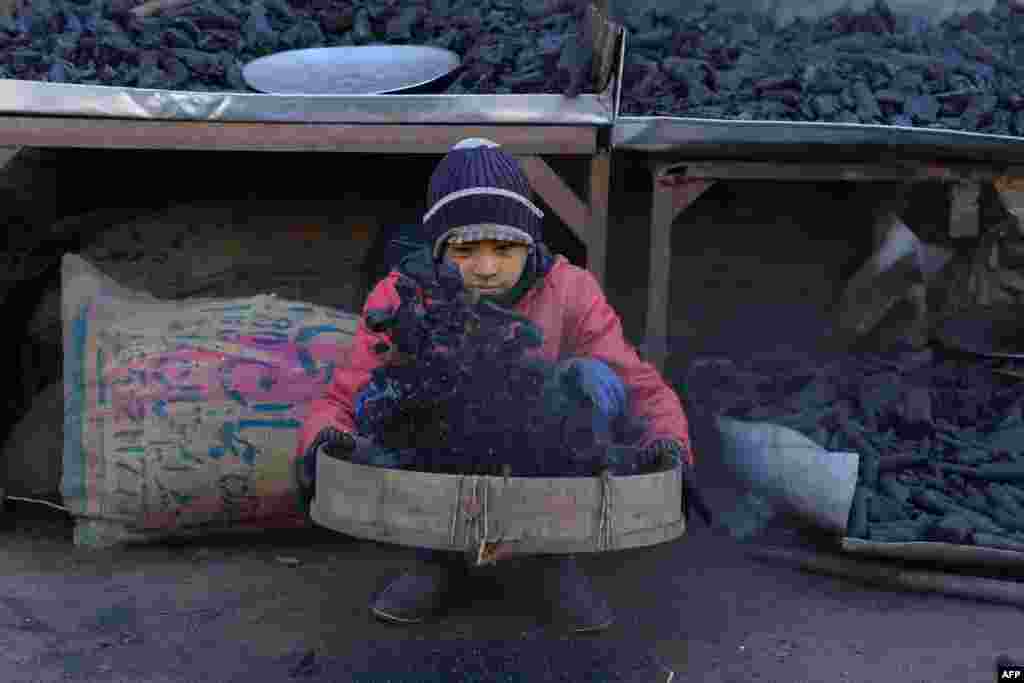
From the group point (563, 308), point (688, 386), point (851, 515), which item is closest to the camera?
point (563, 308)

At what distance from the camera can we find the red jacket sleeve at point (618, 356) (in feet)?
10.6

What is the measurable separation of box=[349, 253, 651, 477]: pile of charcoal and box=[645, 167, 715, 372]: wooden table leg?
185 centimetres

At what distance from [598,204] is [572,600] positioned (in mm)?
1797

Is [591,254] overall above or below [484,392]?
above

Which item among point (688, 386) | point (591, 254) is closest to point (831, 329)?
point (688, 386)

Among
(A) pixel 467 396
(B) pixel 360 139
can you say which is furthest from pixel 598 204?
(A) pixel 467 396

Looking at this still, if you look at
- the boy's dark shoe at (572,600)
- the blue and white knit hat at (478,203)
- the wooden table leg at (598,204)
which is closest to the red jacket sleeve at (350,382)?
the blue and white knit hat at (478,203)

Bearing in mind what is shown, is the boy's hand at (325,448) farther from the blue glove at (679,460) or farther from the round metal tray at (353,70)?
the round metal tray at (353,70)

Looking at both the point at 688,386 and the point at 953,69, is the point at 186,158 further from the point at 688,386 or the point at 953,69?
the point at 953,69

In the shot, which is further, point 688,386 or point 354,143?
point 688,386

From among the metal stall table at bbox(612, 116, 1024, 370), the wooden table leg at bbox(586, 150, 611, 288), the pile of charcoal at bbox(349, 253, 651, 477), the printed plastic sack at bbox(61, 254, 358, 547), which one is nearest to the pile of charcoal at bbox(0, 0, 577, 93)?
the wooden table leg at bbox(586, 150, 611, 288)

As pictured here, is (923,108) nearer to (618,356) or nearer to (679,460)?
(618,356)

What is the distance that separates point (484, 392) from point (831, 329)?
127 inches

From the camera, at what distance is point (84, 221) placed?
5.26 metres
